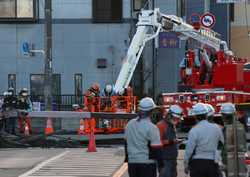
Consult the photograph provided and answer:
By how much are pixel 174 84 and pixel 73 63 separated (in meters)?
5.02

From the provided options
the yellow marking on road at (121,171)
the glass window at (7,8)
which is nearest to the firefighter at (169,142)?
the yellow marking on road at (121,171)

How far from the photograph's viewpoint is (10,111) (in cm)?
2370

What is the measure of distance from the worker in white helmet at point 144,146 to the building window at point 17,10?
926 inches

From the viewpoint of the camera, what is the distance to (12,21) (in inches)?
1272

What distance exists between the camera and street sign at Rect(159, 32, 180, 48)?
98.6 feet

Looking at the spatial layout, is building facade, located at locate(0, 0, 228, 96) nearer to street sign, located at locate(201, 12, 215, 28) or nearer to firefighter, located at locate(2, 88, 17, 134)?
street sign, located at locate(201, 12, 215, 28)

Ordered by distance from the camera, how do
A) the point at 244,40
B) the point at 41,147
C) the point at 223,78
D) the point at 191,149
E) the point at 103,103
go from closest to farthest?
the point at 191,149 → the point at 41,147 → the point at 223,78 → the point at 103,103 → the point at 244,40

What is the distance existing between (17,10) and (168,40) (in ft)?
24.8

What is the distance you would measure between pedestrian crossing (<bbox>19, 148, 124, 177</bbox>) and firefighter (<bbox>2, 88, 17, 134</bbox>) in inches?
204

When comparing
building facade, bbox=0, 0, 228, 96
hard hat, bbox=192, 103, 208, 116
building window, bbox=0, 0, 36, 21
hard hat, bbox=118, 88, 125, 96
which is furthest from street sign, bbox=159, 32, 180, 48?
hard hat, bbox=192, 103, 208, 116

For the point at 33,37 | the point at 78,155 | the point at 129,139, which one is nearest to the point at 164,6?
the point at 33,37

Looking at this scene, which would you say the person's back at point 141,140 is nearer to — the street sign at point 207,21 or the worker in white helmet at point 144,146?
the worker in white helmet at point 144,146

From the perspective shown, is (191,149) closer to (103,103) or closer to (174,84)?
(103,103)

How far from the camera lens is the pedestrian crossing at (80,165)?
1391 cm
